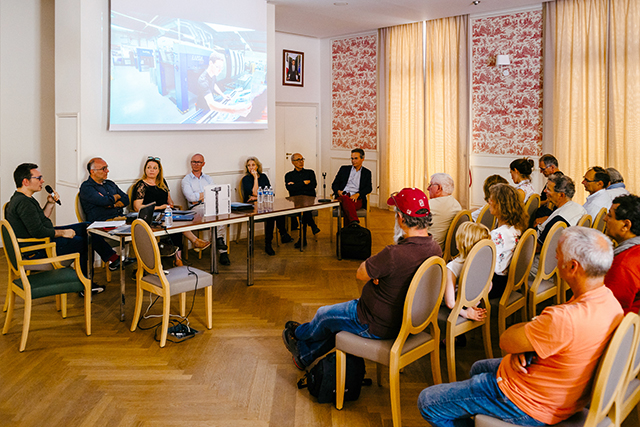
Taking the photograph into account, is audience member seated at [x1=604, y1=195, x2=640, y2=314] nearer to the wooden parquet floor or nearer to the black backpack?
the wooden parquet floor

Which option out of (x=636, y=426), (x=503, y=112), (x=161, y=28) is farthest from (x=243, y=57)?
(x=636, y=426)

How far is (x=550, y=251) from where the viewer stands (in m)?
3.58

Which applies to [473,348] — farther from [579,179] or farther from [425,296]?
[579,179]

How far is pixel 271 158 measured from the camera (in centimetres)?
770

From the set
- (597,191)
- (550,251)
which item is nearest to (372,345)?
(550,251)

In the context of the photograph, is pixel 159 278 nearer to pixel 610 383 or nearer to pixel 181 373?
pixel 181 373

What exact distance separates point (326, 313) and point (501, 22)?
22.0 feet

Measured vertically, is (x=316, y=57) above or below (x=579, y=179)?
above

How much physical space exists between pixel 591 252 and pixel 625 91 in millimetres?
6191

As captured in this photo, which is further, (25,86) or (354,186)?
(354,186)

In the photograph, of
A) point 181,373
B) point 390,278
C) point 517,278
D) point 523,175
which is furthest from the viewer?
point 523,175

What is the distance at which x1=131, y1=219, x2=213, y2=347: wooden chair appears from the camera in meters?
3.75

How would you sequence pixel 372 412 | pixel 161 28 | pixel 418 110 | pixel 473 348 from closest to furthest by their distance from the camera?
pixel 372 412 < pixel 473 348 < pixel 161 28 < pixel 418 110

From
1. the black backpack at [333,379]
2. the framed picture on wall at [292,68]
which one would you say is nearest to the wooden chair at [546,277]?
the black backpack at [333,379]
